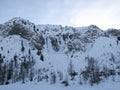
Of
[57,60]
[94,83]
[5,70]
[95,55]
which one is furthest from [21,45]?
[94,83]

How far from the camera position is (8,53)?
133m

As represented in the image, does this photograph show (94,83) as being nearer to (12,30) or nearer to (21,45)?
(21,45)

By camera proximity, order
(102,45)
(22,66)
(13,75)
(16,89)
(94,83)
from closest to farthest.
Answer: (16,89), (94,83), (13,75), (22,66), (102,45)

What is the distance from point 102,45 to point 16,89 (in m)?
103

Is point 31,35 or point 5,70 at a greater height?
point 31,35

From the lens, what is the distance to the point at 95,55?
455 ft

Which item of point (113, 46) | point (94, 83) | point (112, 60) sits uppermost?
point (113, 46)

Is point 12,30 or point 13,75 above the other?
point 12,30

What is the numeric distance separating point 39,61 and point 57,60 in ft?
74.2

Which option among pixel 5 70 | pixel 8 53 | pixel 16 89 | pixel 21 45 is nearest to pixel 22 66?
pixel 5 70

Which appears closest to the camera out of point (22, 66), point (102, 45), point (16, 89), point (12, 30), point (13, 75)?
point (16, 89)

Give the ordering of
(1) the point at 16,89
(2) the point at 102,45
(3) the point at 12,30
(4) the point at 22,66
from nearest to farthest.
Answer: (1) the point at 16,89, (4) the point at 22,66, (2) the point at 102,45, (3) the point at 12,30

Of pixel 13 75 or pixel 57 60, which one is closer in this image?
pixel 13 75

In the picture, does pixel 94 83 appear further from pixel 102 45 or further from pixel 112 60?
pixel 102 45
